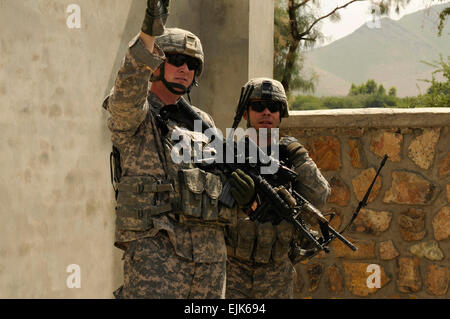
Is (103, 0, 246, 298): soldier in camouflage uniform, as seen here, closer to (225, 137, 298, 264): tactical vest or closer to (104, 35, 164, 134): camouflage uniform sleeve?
(104, 35, 164, 134): camouflage uniform sleeve

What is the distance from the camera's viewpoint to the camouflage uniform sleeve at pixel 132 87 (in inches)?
87.3

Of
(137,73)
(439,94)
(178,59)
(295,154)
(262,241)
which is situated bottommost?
(262,241)

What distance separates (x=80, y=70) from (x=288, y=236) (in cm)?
162

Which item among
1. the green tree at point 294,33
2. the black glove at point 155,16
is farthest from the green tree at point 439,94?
the black glove at point 155,16

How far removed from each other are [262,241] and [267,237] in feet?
0.11

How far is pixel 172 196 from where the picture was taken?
8.36 feet

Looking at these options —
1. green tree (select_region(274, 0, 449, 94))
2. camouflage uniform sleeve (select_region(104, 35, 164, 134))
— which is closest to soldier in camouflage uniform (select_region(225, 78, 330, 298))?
camouflage uniform sleeve (select_region(104, 35, 164, 134))

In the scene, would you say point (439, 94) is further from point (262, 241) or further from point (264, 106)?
point (262, 241)

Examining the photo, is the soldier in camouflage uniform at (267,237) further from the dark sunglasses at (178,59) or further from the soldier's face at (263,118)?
the dark sunglasses at (178,59)

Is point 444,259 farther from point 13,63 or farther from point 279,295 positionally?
point 13,63

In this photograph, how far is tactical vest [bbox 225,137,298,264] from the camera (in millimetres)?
3195

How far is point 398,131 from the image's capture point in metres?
4.64

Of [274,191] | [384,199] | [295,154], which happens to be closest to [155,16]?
[274,191]
